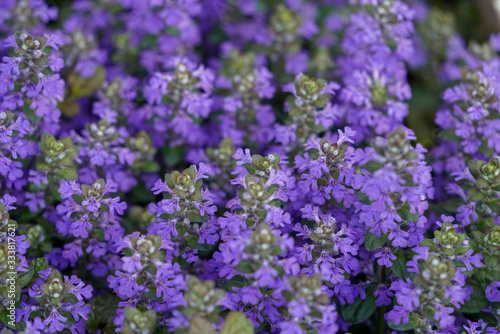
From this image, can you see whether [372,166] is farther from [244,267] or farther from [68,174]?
[68,174]

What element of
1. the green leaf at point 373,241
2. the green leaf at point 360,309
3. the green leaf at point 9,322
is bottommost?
the green leaf at point 9,322

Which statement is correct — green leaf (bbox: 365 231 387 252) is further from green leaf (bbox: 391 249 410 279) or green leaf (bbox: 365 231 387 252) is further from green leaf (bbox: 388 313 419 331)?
green leaf (bbox: 388 313 419 331)

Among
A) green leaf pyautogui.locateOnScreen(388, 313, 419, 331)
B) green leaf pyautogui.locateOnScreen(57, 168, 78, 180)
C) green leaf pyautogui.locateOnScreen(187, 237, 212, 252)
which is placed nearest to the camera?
green leaf pyautogui.locateOnScreen(388, 313, 419, 331)

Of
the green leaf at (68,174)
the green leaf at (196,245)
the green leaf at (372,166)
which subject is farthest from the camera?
the green leaf at (68,174)

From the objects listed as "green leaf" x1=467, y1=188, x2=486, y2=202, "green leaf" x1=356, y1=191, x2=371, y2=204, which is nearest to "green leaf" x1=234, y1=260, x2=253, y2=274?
"green leaf" x1=356, y1=191, x2=371, y2=204

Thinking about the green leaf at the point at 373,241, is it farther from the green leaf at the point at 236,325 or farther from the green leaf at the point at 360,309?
the green leaf at the point at 236,325

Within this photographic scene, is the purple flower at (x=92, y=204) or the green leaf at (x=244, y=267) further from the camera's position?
the purple flower at (x=92, y=204)

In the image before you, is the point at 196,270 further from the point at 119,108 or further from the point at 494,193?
the point at 494,193

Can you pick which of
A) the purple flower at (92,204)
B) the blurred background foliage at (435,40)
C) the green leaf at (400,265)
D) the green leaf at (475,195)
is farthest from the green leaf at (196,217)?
the blurred background foliage at (435,40)
